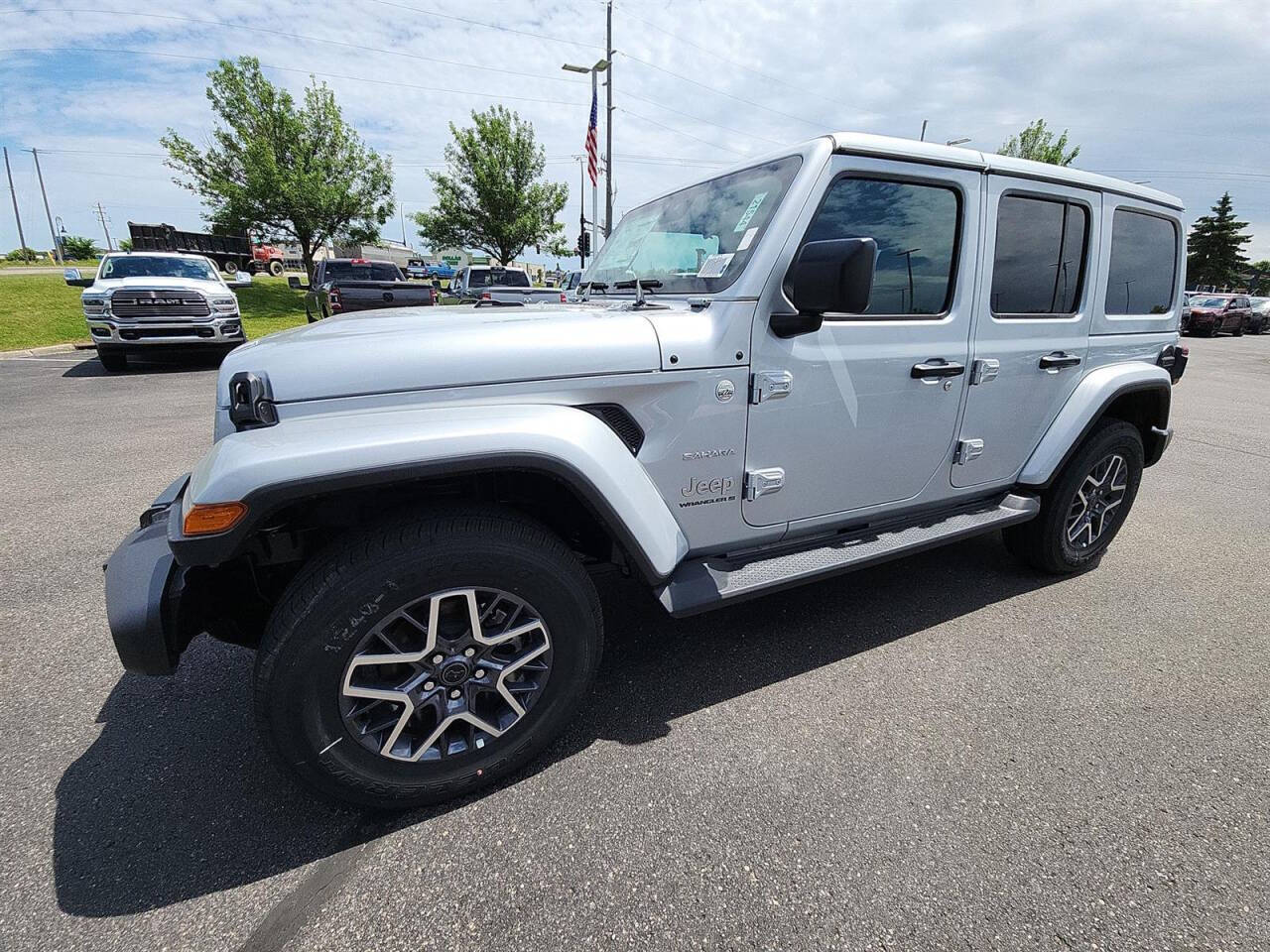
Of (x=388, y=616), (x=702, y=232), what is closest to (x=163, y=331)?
(x=702, y=232)

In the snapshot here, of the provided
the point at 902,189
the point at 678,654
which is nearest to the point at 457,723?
the point at 678,654

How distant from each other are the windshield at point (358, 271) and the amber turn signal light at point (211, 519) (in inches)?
671

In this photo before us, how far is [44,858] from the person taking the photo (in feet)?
5.64

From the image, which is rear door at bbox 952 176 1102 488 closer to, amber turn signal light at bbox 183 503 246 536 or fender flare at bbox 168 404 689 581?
fender flare at bbox 168 404 689 581

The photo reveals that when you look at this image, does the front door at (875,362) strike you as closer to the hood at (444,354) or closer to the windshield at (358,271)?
the hood at (444,354)

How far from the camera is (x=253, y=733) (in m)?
2.21

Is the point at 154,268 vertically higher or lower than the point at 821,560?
higher

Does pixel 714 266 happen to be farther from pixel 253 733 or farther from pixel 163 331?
pixel 163 331

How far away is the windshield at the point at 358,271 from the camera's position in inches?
658

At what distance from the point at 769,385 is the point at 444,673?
1437 mm

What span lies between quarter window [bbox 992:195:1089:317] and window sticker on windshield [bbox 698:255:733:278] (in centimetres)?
134

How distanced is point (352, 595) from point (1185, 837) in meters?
2.54

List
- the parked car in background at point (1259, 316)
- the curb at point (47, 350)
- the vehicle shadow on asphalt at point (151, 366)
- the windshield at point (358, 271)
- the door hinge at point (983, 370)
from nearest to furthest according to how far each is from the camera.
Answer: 1. the door hinge at point (983, 370)
2. the vehicle shadow on asphalt at point (151, 366)
3. the curb at point (47, 350)
4. the windshield at point (358, 271)
5. the parked car in background at point (1259, 316)

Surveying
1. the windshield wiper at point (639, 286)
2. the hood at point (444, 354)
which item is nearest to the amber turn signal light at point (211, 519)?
the hood at point (444, 354)
